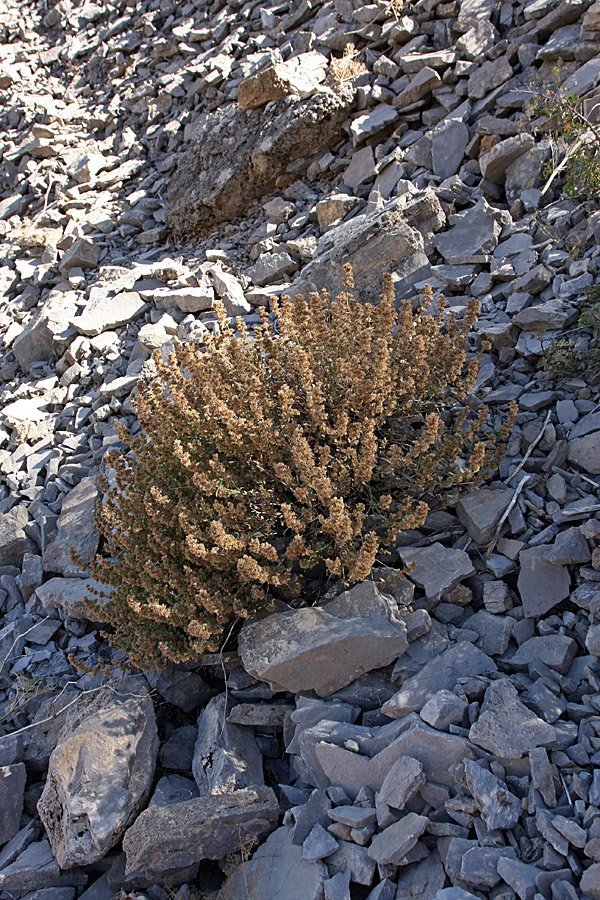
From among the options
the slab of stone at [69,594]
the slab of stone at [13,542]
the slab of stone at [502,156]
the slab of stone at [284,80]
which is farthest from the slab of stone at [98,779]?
the slab of stone at [284,80]

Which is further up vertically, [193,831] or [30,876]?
[193,831]

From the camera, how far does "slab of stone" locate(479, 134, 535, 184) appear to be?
19.1 ft

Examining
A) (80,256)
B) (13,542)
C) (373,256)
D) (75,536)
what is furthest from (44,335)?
(373,256)

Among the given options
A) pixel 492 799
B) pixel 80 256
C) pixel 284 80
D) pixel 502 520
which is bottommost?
pixel 502 520

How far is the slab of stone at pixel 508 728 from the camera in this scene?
2.48 metres

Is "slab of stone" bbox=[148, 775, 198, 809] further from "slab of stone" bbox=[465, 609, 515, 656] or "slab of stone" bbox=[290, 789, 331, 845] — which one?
"slab of stone" bbox=[465, 609, 515, 656]

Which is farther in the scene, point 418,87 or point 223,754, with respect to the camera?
point 418,87

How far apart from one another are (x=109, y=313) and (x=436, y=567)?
15.0 ft

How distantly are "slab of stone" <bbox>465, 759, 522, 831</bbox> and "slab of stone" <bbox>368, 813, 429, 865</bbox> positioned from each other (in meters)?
0.21

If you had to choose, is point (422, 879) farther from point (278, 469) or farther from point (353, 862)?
point (278, 469)

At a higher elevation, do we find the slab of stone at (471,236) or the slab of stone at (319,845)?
the slab of stone at (471,236)

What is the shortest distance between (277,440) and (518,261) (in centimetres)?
273

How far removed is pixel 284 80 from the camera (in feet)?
25.6

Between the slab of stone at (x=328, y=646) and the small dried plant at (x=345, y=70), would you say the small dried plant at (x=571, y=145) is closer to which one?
the small dried plant at (x=345, y=70)
